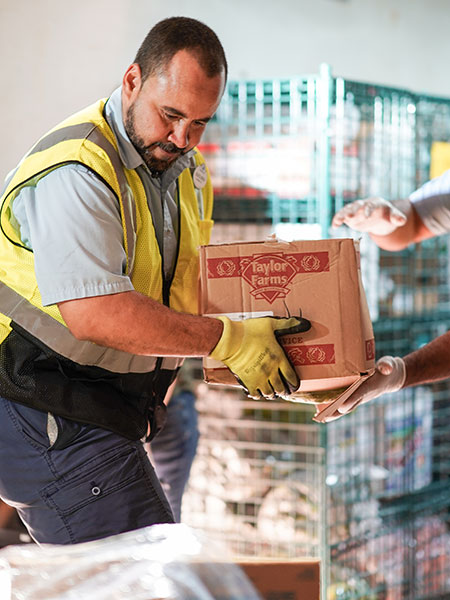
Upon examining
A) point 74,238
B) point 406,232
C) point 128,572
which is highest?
point 406,232

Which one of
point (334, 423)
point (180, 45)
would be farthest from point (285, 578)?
point (334, 423)

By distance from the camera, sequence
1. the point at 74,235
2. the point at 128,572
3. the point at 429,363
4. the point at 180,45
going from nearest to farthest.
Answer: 1. the point at 128,572
2. the point at 74,235
3. the point at 180,45
4. the point at 429,363

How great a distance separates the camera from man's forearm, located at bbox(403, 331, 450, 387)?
2.13m

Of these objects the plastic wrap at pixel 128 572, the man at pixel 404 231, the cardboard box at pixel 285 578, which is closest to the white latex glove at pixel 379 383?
the man at pixel 404 231

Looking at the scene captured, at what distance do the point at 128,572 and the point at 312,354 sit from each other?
0.81m

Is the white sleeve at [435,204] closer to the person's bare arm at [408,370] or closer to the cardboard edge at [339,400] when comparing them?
the person's bare arm at [408,370]

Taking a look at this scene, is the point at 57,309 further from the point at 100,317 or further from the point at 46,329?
the point at 100,317

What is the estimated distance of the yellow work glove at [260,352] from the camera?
5.14 ft

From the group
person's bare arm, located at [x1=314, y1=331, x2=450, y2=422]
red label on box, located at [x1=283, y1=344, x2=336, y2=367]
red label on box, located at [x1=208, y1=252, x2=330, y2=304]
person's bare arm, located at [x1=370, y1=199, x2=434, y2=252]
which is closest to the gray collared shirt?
red label on box, located at [x1=208, y1=252, x2=330, y2=304]

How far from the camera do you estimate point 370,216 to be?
231 centimetres

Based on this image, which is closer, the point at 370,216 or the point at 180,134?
the point at 180,134

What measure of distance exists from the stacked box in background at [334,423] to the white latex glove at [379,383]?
2.25 feet

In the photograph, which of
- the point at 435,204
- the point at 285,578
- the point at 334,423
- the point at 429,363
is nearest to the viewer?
the point at 285,578

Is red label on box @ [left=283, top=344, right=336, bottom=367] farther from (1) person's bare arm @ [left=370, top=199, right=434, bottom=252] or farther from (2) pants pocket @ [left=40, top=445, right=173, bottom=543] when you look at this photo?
(1) person's bare arm @ [left=370, top=199, right=434, bottom=252]
